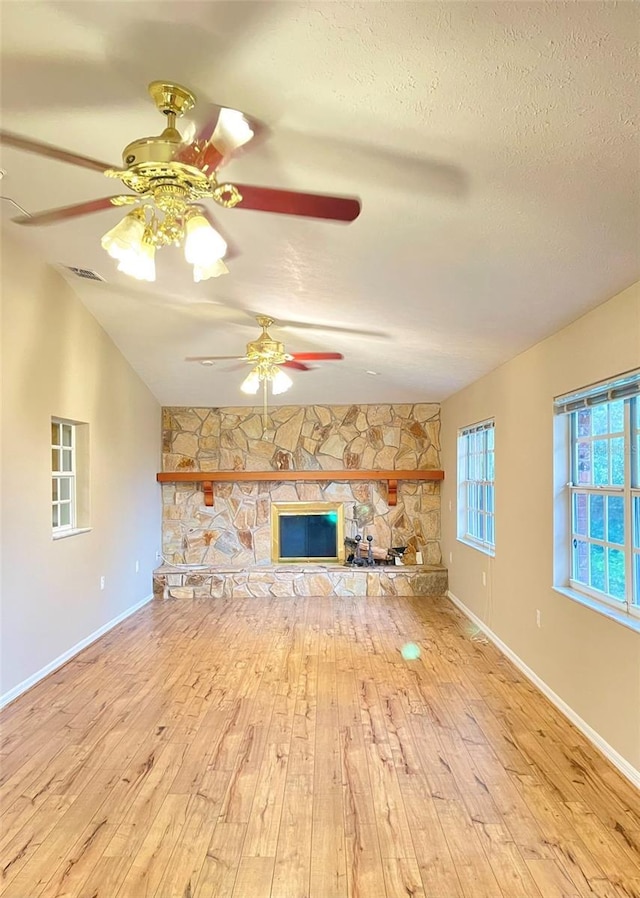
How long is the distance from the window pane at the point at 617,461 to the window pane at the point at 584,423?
308 millimetres

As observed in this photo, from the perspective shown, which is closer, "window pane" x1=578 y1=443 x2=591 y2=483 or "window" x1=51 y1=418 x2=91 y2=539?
"window pane" x1=578 y1=443 x2=591 y2=483

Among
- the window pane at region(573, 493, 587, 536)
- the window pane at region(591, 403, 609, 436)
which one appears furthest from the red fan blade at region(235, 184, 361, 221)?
the window pane at region(573, 493, 587, 536)

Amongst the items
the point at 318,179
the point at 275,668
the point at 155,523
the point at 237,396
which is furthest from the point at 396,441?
the point at 318,179

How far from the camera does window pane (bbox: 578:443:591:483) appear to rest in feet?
11.6

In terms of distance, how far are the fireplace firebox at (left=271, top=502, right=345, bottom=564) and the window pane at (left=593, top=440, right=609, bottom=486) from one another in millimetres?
4335

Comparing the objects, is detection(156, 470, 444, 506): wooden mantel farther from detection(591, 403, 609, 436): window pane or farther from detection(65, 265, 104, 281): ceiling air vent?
detection(591, 403, 609, 436): window pane

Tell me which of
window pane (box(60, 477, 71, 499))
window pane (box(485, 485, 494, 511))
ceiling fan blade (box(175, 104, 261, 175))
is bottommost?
window pane (box(485, 485, 494, 511))

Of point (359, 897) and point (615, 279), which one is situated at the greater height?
point (615, 279)

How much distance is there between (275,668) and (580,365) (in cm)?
297

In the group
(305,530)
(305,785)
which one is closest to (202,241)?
(305,785)

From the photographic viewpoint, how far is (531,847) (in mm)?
2264

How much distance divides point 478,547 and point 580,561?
7.09ft

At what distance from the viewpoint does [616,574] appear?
322 cm

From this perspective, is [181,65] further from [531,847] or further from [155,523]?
[155,523]
